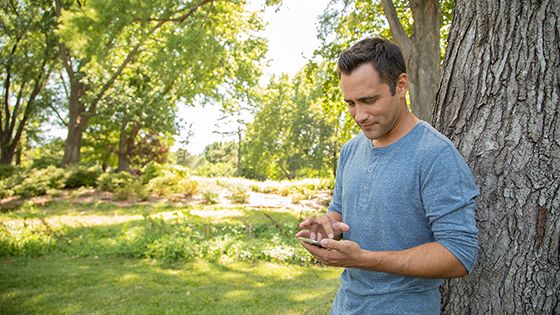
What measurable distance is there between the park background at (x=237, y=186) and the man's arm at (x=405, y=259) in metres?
0.80

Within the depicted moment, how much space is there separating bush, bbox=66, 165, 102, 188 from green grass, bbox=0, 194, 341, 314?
7.30 m

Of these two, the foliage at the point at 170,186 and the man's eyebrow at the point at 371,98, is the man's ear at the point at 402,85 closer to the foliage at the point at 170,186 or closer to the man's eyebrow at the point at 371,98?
the man's eyebrow at the point at 371,98

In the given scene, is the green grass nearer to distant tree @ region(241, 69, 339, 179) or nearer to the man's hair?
the man's hair

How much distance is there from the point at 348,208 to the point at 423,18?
7034mm

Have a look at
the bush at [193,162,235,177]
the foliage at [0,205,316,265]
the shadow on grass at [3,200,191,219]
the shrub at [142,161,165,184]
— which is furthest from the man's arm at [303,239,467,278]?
the bush at [193,162,235,177]

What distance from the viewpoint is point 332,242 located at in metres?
1.62

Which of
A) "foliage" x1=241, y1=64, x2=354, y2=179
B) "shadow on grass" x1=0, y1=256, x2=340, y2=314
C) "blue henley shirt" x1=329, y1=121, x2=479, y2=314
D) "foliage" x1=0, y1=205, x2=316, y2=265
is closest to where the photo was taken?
"blue henley shirt" x1=329, y1=121, x2=479, y2=314

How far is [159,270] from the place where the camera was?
7.20 m

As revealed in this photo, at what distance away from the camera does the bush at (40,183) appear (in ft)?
51.9

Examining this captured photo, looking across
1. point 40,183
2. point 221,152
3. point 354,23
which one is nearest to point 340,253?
point 354,23

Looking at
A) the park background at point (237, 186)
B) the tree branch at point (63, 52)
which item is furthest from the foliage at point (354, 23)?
the tree branch at point (63, 52)

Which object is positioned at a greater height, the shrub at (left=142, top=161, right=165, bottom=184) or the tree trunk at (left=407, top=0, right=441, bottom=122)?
the tree trunk at (left=407, top=0, right=441, bottom=122)

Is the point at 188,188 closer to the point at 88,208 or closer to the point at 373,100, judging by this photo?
the point at 88,208

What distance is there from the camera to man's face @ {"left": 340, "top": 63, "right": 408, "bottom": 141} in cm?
183
